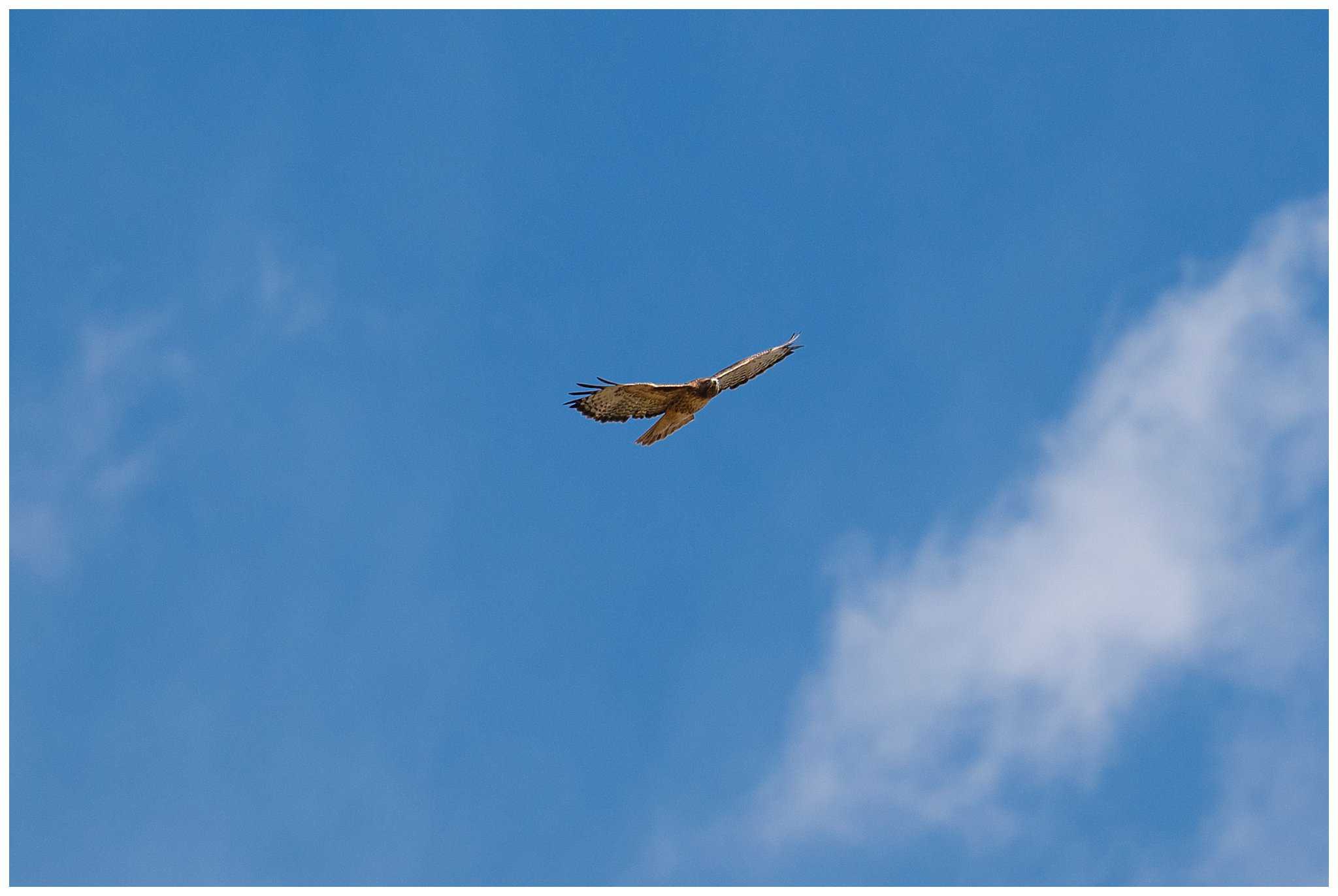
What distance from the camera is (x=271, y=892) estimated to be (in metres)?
33.1

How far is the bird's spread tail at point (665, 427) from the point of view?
34.3 m

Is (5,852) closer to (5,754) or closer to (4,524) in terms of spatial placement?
(5,754)

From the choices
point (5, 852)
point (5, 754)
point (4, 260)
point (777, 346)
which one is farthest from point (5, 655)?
point (777, 346)

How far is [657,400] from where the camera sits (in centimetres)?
3366

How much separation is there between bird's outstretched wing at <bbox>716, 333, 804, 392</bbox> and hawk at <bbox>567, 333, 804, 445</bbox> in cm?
1

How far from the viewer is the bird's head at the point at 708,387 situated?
33.8 m

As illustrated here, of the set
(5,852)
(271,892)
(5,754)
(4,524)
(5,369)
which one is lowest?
(271,892)

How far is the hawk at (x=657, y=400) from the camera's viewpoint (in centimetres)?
3306

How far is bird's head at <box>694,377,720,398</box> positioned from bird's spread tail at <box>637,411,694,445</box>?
0.72m

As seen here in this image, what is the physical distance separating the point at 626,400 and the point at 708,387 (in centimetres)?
191

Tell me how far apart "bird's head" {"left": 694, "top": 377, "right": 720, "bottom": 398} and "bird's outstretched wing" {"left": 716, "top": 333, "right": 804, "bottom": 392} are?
264 mm

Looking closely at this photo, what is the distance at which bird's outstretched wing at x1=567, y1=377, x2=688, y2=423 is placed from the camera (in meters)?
33.0

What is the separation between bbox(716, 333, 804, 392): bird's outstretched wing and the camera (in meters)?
35.0

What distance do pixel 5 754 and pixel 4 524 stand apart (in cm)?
596
